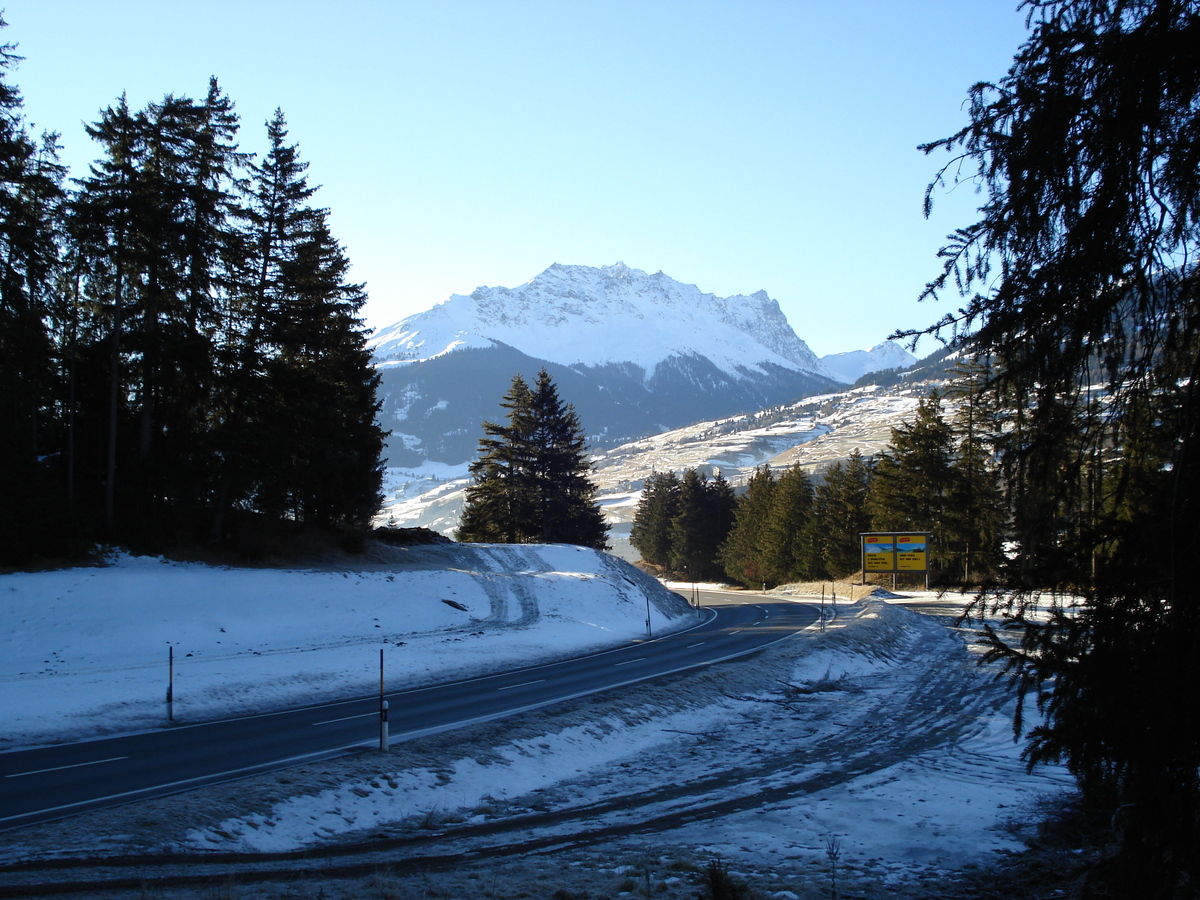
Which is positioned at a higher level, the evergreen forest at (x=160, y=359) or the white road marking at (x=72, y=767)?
the evergreen forest at (x=160, y=359)

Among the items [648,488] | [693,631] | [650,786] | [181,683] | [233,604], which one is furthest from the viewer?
[648,488]

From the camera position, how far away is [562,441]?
58.0 m

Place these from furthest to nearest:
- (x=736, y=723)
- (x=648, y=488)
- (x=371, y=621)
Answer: (x=648, y=488) < (x=371, y=621) < (x=736, y=723)

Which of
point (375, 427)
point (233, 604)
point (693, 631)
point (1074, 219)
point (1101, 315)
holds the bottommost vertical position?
point (693, 631)

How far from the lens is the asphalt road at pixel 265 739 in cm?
1097

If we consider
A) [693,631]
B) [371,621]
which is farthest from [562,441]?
[371,621]

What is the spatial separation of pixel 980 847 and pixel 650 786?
4.80 m

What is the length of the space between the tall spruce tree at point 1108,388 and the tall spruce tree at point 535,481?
170 feet

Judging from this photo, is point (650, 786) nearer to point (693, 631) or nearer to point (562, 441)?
point (693, 631)

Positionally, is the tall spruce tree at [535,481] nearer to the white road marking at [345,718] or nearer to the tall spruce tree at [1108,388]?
the white road marking at [345,718]

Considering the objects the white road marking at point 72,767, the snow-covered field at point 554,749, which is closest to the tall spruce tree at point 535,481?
the snow-covered field at point 554,749

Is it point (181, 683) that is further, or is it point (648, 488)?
point (648, 488)

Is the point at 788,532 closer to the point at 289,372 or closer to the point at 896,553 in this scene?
the point at 896,553

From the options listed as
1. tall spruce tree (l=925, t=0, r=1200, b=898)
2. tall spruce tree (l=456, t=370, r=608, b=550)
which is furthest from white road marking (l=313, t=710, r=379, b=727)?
tall spruce tree (l=456, t=370, r=608, b=550)
